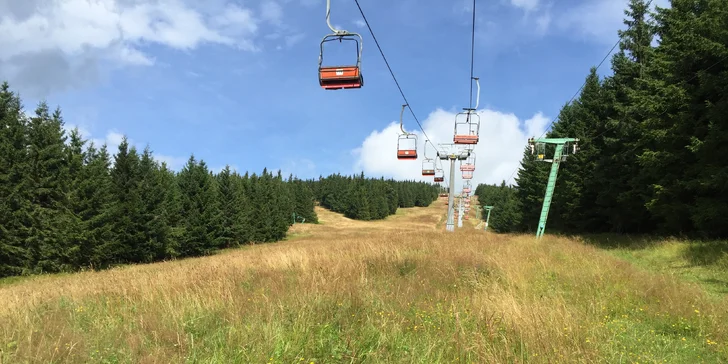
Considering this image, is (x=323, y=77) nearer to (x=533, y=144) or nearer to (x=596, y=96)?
(x=533, y=144)

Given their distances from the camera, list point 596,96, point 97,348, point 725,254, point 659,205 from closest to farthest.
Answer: point 97,348 < point 725,254 < point 659,205 < point 596,96

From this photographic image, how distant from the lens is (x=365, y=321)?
16.2ft

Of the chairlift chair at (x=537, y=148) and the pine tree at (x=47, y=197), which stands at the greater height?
the chairlift chair at (x=537, y=148)

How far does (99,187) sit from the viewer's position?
28.6 metres

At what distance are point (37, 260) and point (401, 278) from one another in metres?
30.1

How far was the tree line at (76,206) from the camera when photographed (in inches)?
997

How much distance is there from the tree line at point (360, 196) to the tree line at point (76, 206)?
71595 mm

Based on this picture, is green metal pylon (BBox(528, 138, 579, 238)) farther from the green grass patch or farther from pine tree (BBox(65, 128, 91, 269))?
pine tree (BBox(65, 128, 91, 269))

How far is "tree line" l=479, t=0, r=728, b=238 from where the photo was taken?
53.4ft

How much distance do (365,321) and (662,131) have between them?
21.2 m

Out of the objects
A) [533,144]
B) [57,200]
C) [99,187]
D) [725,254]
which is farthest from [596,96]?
[57,200]

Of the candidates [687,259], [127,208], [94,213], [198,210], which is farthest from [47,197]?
[687,259]

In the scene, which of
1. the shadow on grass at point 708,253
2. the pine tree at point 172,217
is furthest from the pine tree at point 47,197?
the shadow on grass at point 708,253

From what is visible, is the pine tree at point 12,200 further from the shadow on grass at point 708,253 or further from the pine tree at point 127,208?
the shadow on grass at point 708,253
